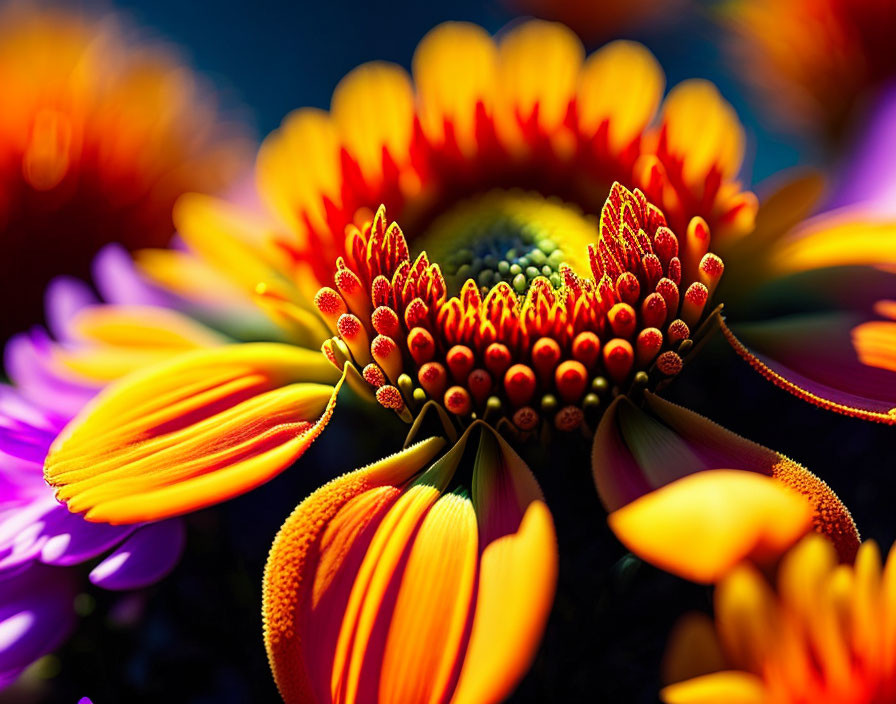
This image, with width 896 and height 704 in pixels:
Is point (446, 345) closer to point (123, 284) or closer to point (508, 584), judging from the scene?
point (508, 584)

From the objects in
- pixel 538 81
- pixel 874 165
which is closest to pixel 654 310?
pixel 538 81

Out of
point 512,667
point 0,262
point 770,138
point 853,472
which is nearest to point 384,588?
point 512,667

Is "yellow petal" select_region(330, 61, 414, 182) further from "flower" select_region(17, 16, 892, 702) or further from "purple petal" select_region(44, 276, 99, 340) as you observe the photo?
"purple petal" select_region(44, 276, 99, 340)

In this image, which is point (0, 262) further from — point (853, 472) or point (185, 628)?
point (853, 472)

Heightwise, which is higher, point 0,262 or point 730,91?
point 0,262

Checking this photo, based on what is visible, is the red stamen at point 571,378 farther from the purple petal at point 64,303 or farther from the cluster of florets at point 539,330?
the purple petal at point 64,303

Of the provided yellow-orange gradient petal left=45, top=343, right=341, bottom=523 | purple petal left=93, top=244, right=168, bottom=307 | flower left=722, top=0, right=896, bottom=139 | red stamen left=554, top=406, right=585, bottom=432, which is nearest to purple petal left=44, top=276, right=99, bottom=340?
purple petal left=93, top=244, right=168, bottom=307

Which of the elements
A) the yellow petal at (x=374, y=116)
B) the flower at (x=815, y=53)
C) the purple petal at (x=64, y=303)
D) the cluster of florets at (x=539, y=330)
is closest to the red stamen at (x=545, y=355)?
the cluster of florets at (x=539, y=330)
